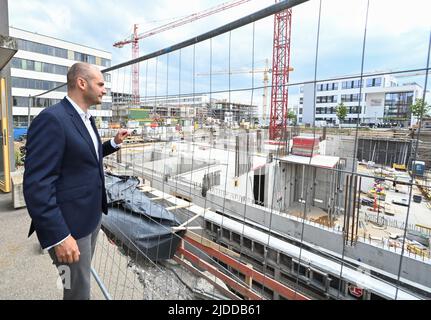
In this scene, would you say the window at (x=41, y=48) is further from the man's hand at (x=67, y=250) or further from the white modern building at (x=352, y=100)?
the man's hand at (x=67, y=250)

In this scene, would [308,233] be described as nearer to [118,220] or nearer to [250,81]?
[118,220]

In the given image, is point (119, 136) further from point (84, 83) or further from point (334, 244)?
point (334, 244)

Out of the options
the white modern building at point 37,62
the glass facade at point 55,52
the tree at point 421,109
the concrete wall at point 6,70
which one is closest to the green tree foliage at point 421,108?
the tree at point 421,109

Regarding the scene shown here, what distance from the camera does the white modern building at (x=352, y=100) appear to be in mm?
1617

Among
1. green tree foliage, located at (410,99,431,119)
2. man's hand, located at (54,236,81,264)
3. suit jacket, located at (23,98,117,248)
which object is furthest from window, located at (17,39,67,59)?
green tree foliage, located at (410,99,431,119)

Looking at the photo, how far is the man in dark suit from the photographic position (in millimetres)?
806

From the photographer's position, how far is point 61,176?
90cm

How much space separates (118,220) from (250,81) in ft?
6.78

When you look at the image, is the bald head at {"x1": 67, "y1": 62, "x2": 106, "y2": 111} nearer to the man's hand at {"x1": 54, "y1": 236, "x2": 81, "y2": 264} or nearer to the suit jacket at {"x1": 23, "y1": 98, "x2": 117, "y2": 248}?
the suit jacket at {"x1": 23, "y1": 98, "x2": 117, "y2": 248}

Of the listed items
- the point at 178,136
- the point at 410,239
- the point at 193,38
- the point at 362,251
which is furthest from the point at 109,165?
the point at 410,239

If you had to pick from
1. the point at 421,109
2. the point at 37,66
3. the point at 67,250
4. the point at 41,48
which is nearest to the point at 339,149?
the point at 421,109

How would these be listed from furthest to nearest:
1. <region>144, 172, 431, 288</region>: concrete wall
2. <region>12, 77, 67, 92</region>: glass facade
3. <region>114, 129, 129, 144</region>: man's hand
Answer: <region>12, 77, 67, 92</region>: glass facade, <region>144, 172, 431, 288</region>: concrete wall, <region>114, 129, 129, 144</region>: man's hand

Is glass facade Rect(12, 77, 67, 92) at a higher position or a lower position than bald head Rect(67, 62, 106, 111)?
higher
